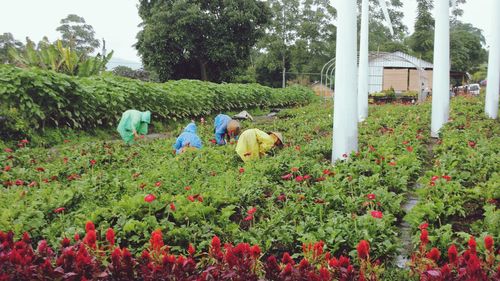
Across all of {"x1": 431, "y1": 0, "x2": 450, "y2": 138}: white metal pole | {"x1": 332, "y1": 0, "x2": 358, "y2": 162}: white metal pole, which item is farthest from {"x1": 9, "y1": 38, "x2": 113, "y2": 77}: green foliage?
{"x1": 431, "y1": 0, "x2": 450, "y2": 138}: white metal pole

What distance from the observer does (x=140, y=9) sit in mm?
30453

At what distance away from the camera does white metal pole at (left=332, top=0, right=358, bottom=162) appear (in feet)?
24.0

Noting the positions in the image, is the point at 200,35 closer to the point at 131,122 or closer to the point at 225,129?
the point at 131,122

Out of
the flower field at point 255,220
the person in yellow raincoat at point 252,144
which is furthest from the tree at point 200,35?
the flower field at point 255,220

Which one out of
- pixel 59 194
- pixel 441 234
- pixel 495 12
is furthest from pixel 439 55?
pixel 59 194

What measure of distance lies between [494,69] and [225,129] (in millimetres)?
8092

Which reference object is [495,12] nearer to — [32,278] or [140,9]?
[32,278]

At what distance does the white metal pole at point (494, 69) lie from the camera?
13.0 meters

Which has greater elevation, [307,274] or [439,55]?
[439,55]

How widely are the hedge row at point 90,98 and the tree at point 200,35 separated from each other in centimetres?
922

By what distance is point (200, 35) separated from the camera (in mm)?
27922

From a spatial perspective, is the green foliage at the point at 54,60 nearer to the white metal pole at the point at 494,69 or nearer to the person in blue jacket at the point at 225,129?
the person in blue jacket at the point at 225,129

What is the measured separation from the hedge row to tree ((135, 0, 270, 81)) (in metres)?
9.22

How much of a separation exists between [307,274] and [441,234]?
68.9 inches
